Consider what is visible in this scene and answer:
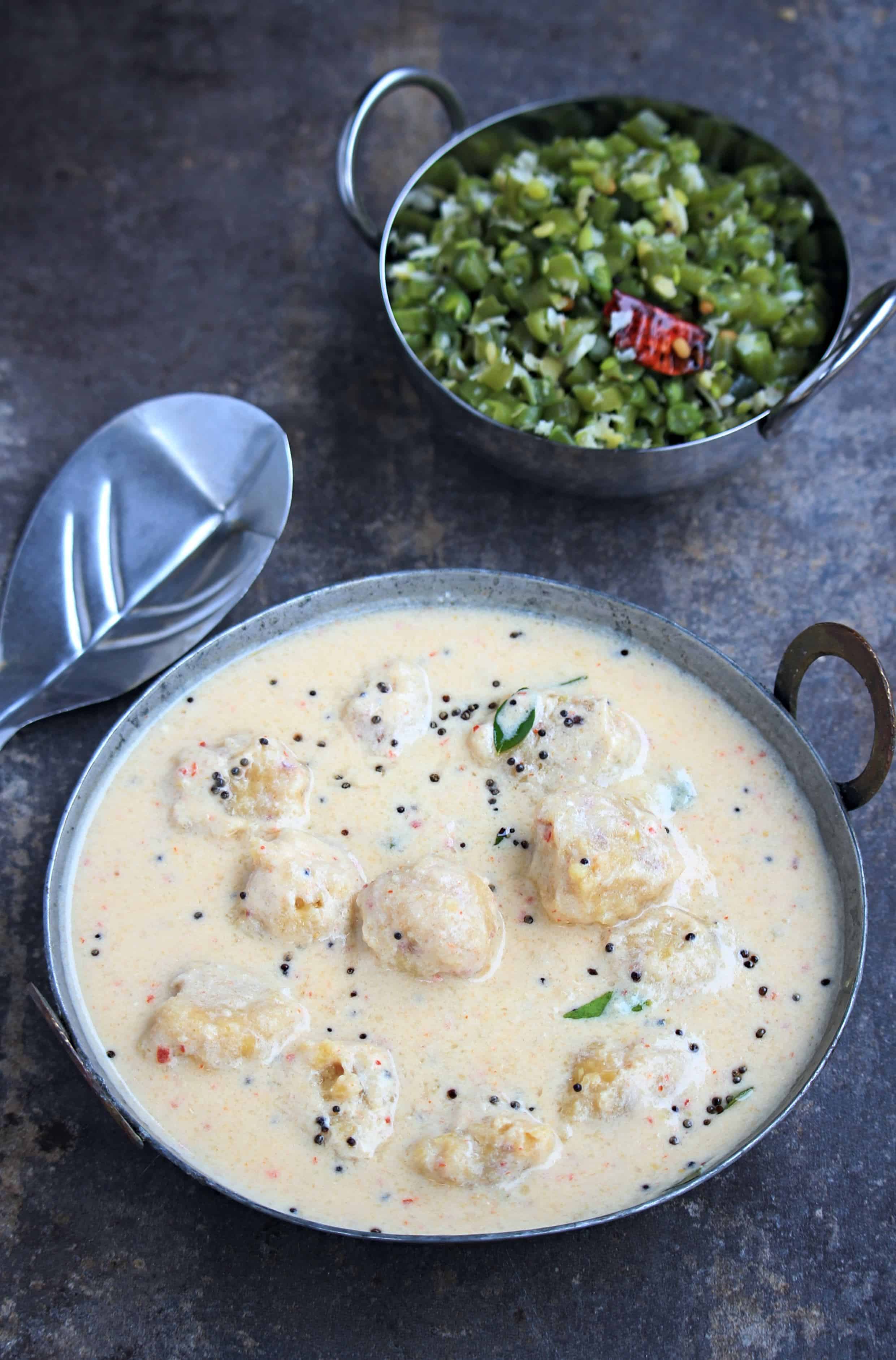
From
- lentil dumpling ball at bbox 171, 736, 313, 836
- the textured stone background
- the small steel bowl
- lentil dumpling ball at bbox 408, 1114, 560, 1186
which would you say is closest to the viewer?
lentil dumpling ball at bbox 408, 1114, 560, 1186

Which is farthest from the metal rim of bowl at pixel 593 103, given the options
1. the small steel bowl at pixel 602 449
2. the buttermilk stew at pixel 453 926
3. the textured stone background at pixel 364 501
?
the buttermilk stew at pixel 453 926

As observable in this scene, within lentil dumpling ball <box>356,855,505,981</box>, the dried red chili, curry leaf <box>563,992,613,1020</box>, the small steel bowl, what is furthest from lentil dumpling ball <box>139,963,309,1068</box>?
the dried red chili

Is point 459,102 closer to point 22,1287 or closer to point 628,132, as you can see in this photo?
point 628,132

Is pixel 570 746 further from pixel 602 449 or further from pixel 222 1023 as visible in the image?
pixel 222 1023

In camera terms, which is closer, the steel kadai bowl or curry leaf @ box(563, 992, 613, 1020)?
the steel kadai bowl

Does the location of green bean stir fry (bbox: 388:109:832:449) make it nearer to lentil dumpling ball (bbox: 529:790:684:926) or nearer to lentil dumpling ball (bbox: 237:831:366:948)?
lentil dumpling ball (bbox: 529:790:684:926)

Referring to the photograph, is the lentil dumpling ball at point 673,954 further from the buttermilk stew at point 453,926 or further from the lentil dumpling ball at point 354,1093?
the lentil dumpling ball at point 354,1093
